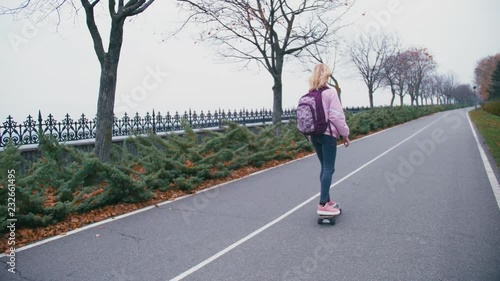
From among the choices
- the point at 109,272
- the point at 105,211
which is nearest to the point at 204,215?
the point at 105,211

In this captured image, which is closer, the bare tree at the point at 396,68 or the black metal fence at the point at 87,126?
the black metal fence at the point at 87,126

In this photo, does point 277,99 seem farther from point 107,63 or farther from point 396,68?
point 396,68

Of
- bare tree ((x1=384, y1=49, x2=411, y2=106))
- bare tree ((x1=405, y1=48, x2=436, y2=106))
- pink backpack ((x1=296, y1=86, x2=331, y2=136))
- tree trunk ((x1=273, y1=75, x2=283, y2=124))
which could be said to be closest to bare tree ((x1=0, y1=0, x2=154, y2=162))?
pink backpack ((x1=296, y1=86, x2=331, y2=136))

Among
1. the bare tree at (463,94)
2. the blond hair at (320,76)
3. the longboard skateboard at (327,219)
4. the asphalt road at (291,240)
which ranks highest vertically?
the bare tree at (463,94)

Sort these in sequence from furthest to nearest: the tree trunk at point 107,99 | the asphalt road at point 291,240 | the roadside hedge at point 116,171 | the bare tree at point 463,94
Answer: the bare tree at point 463,94
the tree trunk at point 107,99
the roadside hedge at point 116,171
the asphalt road at point 291,240

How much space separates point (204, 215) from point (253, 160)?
4.57 metres

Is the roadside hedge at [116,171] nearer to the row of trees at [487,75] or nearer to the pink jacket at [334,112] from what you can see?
the pink jacket at [334,112]

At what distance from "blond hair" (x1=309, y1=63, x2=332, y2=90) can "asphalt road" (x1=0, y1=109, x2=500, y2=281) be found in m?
1.94

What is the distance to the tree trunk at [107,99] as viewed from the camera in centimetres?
891

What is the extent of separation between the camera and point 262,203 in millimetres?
6605

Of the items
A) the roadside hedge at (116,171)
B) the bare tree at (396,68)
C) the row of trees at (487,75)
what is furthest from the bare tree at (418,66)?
the roadside hedge at (116,171)

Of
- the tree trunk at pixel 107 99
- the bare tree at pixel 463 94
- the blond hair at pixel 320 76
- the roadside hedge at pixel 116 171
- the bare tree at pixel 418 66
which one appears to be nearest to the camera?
the blond hair at pixel 320 76

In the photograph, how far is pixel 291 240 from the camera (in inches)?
184

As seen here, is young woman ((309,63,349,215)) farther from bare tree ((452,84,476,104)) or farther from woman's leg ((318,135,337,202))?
bare tree ((452,84,476,104))
